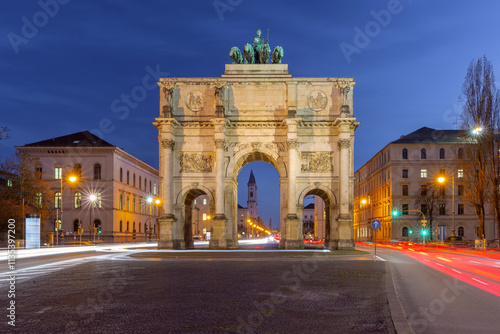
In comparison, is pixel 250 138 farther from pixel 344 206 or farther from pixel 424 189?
pixel 424 189

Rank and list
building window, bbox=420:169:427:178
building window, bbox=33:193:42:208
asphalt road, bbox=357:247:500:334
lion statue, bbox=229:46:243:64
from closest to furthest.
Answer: asphalt road, bbox=357:247:500:334 → lion statue, bbox=229:46:243:64 → building window, bbox=33:193:42:208 → building window, bbox=420:169:427:178

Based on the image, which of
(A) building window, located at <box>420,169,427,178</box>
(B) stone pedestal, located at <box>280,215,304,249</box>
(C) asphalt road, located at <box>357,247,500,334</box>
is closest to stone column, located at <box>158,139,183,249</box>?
(B) stone pedestal, located at <box>280,215,304,249</box>

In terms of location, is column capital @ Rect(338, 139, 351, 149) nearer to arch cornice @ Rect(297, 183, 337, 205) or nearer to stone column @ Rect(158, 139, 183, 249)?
arch cornice @ Rect(297, 183, 337, 205)

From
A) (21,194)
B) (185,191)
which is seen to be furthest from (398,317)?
(21,194)

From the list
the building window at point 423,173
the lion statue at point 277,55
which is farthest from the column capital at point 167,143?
the building window at point 423,173

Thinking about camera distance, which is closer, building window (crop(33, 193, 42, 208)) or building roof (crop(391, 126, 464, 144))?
building window (crop(33, 193, 42, 208))

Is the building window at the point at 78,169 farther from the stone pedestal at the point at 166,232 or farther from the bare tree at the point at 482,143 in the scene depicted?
the bare tree at the point at 482,143

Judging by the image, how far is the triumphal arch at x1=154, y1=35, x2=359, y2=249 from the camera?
4188 cm

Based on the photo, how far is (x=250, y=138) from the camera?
4275 cm

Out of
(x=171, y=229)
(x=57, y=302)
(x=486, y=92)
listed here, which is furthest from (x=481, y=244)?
(x=57, y=302)

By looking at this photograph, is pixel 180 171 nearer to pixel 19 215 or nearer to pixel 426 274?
pixel 19 215

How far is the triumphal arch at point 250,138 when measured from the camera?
137 feet

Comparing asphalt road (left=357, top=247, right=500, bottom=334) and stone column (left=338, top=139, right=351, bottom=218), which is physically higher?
stone column (left=338, top=139, right=351, bottom=218)

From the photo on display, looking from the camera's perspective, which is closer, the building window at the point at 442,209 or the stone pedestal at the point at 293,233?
the stone pedestal at the point at 293,233
